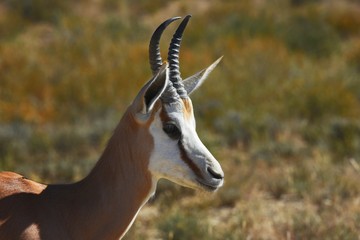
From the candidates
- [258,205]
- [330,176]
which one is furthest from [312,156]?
[258,205]

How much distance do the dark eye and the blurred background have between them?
312cm

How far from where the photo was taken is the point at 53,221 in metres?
5.34

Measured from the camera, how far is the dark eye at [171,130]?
5.38 metres

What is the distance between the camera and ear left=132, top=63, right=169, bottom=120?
5195 millimetres

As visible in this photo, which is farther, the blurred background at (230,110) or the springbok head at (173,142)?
the blurred background at (230,110)

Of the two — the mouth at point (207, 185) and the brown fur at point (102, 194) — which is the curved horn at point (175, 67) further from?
the mouth at point (207, 185)

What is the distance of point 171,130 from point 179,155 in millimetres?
167

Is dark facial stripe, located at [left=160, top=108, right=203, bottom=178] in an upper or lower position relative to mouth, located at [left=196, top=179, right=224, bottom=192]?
upper

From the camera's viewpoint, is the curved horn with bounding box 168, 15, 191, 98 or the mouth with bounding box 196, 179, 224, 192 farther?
the curved horn with bounding box 168, 15, 191, 98

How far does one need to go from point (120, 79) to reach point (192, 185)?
37.5 feet

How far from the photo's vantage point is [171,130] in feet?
17.7

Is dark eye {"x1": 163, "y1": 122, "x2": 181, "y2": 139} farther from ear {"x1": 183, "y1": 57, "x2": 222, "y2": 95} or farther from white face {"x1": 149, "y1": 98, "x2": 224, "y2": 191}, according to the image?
ear {"x1": 183, "y1": 57, "x2": 222, "y2": 95}

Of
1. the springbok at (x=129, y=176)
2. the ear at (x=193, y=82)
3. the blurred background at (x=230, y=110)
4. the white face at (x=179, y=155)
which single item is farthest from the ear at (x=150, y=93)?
the blurred background at (x=230, y=110)

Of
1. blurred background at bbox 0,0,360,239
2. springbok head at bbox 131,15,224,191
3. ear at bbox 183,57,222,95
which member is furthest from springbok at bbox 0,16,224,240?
blurred background at bbox 0,0,360,239
